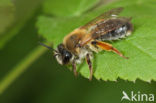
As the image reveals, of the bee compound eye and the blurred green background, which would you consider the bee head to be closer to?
the bee compound eye

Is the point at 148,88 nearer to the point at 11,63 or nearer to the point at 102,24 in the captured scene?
the point at 102,24

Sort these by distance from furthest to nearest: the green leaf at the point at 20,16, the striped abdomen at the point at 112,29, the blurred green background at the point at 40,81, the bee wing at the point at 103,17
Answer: the blurred green background at the point at 40,81 < the green leaf at the point at 20,16 < the bee wing at the point at 103,17 < the striped abdomen at the point at 112,29

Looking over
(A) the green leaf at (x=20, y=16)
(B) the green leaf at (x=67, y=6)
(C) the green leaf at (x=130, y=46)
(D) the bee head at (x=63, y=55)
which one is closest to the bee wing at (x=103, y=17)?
(C) the green leaf at (x=130, y=46)

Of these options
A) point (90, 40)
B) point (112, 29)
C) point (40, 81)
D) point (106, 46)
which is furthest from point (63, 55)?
point (40, 81)

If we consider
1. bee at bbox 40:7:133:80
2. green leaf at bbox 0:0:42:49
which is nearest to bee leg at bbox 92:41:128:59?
bee at bbox 40:7:133:80

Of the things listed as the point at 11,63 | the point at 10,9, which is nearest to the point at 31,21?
the point at 11,63

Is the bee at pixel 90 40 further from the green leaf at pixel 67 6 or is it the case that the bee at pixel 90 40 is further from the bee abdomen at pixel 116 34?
the green leaf at pixel 67 6
